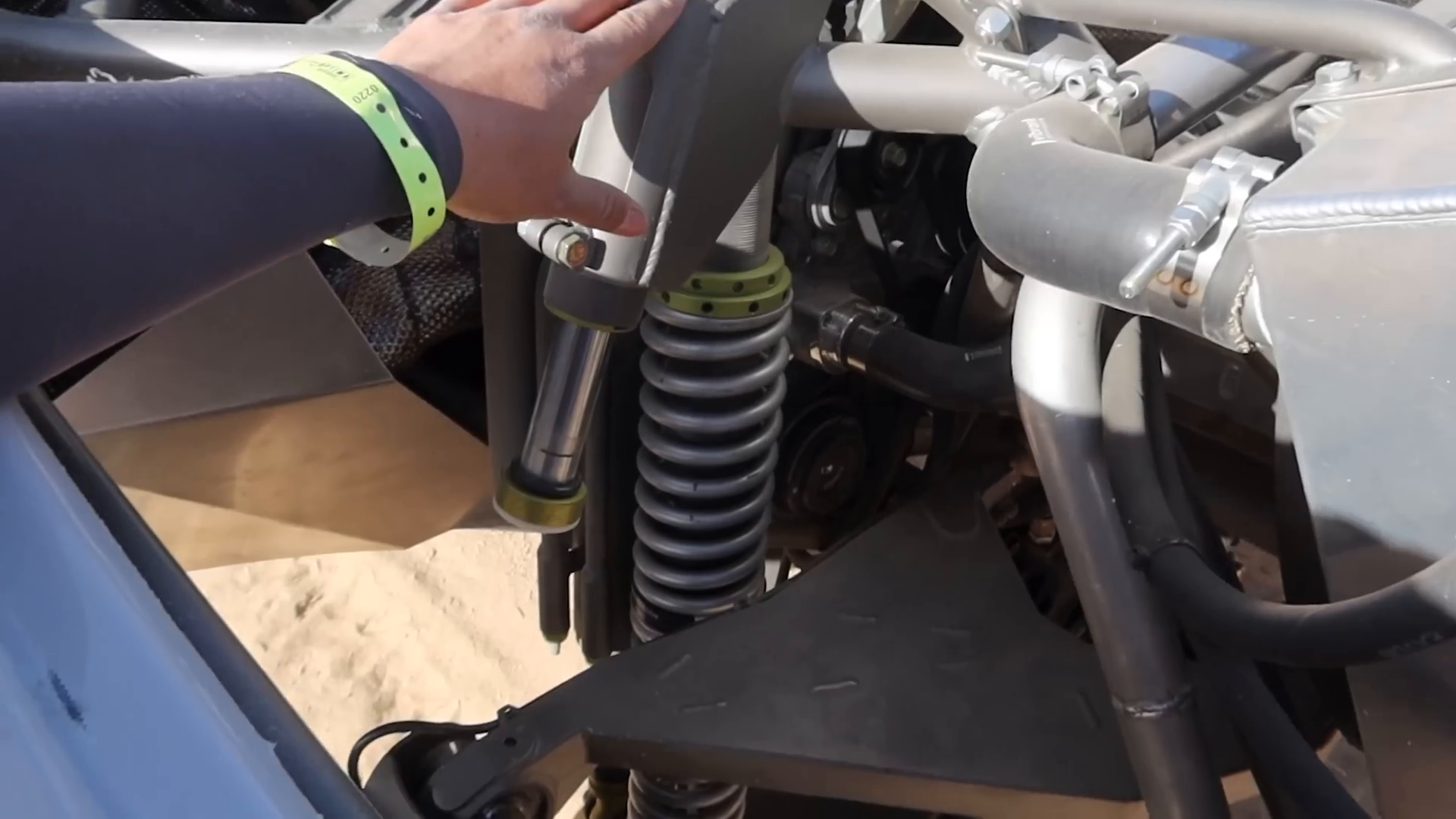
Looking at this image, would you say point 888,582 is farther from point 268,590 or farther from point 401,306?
point 268,590

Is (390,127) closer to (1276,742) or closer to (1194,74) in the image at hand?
(1194,74)

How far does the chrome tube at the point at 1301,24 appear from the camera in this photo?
0.54 m

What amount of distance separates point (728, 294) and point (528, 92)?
0.65ft

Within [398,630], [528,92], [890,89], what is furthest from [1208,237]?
[398,630]

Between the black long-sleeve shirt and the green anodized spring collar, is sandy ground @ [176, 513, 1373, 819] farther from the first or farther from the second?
the black long-sleeve shirt

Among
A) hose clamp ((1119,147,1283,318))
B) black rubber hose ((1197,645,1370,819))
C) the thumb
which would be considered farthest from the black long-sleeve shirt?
black rubber hose ((1197,645,1370,819))

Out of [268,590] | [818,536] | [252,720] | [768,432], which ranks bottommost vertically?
[268,590]

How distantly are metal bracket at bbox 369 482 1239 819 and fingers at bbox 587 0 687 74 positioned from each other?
391 mm

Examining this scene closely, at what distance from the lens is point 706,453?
82 centimetres

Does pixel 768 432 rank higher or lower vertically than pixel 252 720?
lower

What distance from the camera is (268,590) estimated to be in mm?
1793

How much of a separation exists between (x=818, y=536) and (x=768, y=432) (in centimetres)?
26

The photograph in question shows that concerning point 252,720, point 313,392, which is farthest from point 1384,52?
point 313,392

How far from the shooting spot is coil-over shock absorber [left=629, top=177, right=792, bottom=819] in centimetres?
77
